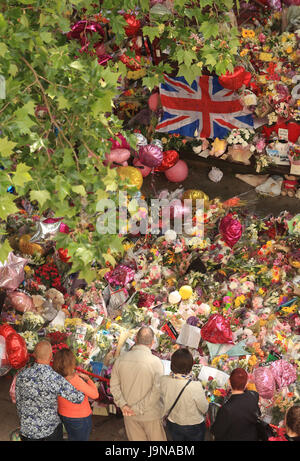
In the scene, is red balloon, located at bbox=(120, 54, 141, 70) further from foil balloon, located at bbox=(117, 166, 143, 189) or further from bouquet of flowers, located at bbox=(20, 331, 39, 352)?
bouquet of flowers, located at bbox=(20, 331, 39, 352)

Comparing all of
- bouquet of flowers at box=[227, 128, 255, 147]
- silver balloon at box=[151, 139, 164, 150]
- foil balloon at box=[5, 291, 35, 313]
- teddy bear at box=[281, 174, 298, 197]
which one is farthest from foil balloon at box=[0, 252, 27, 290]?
teddy bear at box=[281, 174, 298, 197]

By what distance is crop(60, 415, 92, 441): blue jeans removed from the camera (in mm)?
4488

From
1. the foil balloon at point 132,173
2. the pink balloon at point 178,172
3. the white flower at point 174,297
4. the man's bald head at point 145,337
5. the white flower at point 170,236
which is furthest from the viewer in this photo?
the pink balloon at point 178,172

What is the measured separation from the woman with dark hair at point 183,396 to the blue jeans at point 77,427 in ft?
2.06

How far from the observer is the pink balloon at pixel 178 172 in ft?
24.5

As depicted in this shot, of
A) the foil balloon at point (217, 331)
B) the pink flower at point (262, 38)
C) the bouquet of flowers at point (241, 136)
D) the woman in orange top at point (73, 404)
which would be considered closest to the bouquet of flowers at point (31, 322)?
the woman in orange top at point (73, 404)

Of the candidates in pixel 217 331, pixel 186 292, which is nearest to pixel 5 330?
pixel 186 292

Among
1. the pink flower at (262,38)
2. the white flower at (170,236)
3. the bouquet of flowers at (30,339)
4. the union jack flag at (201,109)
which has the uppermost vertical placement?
the pink flower at (262,38)

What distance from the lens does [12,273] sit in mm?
6141

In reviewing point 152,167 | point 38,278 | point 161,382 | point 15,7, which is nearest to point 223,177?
point 152,167

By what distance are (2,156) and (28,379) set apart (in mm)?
1675

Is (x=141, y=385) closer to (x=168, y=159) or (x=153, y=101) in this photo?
(x=168, y=159)

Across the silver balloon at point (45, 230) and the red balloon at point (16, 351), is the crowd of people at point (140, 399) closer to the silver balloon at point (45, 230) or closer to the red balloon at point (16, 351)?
the red balloon at point (16, 351)

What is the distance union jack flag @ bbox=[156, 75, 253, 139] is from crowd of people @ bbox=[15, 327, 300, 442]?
365 cm
